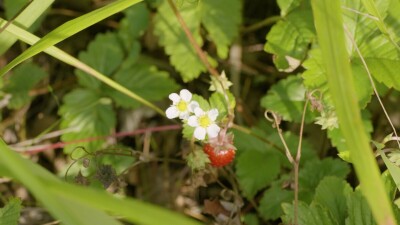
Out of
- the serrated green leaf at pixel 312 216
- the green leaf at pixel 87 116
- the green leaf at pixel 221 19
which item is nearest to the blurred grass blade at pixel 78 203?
the serrated green leaf at pixel 312 216

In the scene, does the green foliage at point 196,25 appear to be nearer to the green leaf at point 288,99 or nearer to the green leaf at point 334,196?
the green leaf at point 288,99

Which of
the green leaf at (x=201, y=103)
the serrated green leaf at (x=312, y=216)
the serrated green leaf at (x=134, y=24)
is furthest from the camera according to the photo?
the serrated green leaf at (x=134, y=24)

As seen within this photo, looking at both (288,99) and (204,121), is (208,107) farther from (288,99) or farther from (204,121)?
(288,99)

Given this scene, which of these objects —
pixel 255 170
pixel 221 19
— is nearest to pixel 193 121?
pixel 255 170

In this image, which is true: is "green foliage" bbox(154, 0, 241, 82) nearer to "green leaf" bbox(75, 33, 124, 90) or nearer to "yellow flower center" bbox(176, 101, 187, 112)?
"green leaf" bbox(75, 33, 124, 90)

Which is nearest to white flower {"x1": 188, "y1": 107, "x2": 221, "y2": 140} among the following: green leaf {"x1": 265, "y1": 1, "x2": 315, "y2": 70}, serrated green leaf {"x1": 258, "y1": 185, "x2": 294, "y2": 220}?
green leaf {"x1": 265, "y1": 1, "x2": 315, "y2": 70}

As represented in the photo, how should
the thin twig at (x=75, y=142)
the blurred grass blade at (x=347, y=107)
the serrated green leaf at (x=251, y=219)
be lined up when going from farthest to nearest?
1. the serrated green leaf at (x=251, y=219)
2. the thin twig at (x=75, y=142)
3. the blurred grass blade at (x=347, y=107)

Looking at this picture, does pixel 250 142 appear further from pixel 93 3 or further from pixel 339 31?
pixel 93 3
